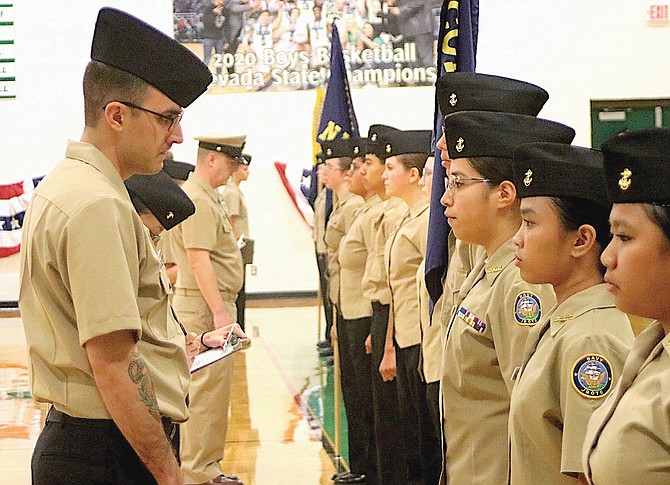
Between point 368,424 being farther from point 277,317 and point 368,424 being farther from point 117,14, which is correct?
Answer: point 277,317

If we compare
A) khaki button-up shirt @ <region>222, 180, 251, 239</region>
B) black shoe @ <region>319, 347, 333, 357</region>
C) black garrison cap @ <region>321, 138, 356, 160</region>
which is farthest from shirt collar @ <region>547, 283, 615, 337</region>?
khaki button-up shirt @ <region>222, 180, 251, 239</region>

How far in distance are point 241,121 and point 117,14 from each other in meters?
10.6

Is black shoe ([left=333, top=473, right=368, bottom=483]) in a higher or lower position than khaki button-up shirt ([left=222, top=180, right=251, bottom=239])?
lower

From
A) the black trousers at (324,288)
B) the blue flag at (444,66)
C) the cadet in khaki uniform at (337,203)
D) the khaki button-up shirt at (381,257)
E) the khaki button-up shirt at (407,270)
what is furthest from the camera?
the black trousers at (324,288)

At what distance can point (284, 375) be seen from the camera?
822cm

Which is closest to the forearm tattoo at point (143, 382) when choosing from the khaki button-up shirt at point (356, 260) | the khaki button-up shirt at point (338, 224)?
the khaki button-up shirt at point (356, 260)

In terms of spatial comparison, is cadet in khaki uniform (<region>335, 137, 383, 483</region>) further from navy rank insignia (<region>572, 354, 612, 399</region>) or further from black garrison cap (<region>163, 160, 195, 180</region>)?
navy rank insignia (<region>572, 354, 612, 399</region>)

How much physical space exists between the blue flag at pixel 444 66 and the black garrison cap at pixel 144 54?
1.12 m

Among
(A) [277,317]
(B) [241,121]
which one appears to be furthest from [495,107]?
(B) [241,121]

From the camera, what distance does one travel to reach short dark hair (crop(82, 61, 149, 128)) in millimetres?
2141

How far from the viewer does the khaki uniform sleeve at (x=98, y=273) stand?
6.43ft

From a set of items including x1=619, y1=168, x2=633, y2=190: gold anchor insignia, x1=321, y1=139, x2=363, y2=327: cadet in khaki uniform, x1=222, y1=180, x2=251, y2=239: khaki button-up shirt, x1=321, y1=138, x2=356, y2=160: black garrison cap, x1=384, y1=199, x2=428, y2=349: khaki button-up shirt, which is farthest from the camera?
x1=222, y1=180, x2=251, y2=239: khaki button-up shirt

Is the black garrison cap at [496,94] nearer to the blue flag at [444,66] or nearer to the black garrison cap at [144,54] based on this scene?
the blue flag at [444,66]

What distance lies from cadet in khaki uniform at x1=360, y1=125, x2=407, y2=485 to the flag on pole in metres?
8.18
